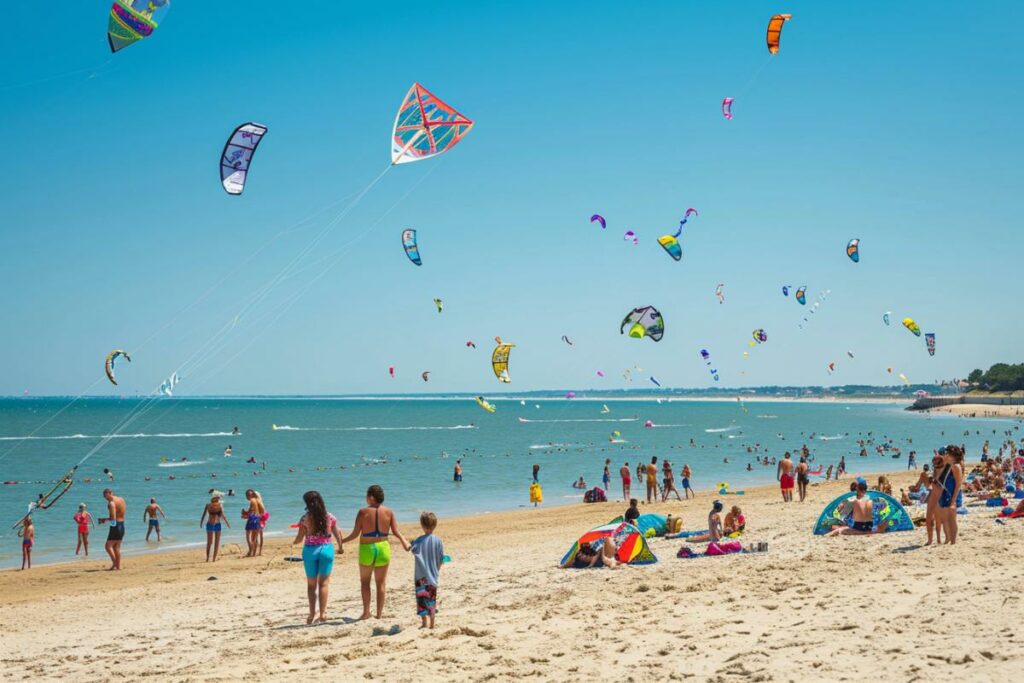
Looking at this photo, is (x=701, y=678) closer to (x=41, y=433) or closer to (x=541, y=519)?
(x=541, y=519)

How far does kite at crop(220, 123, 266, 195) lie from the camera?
38.5ft

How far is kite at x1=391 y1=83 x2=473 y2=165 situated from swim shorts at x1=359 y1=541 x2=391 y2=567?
6.73 meters

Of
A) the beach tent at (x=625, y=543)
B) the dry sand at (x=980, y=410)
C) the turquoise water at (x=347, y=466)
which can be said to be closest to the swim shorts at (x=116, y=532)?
the turquoise water at (x=347, y=466)

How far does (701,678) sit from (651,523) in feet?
23.3

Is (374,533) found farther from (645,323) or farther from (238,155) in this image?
(645,323)

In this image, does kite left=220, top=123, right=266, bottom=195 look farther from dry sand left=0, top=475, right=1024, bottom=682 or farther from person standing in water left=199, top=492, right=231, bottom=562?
dry sand left=0, top=475, right=1024, bottom=682

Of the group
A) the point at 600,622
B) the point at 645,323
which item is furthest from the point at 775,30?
the point at 600,622

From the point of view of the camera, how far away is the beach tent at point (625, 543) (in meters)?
9.22

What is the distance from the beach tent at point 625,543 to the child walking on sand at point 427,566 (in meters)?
3.46

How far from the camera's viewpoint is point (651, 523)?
11.7 m

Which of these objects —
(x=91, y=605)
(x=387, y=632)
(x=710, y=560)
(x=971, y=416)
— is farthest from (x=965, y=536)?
(x=971, y=416)

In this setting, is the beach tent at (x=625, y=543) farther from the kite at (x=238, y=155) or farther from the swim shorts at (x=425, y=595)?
the kite at (x=238, y=155)

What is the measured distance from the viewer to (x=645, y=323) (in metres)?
19.8

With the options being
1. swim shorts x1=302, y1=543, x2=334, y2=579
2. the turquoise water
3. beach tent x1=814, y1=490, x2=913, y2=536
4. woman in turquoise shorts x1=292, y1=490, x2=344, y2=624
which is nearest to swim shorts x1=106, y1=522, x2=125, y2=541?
the turquoise water
